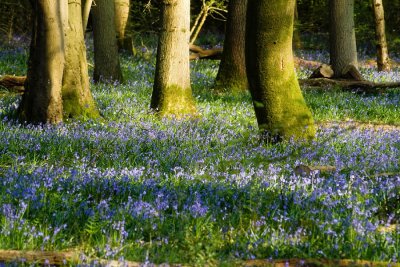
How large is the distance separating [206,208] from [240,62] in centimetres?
1095

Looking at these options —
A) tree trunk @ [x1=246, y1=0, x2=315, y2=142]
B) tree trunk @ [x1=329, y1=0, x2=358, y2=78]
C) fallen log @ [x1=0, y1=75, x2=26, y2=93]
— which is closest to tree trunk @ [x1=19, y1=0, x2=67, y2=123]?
tree trunk @ [x1=246, y1=0, x2=315, y2=142]

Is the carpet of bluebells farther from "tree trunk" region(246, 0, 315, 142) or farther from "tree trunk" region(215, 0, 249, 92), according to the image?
"tree trunk" region(215, 0, 249, 92)

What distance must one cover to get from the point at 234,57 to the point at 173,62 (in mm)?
4478

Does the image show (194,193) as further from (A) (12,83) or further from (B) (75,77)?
(A) (12,83)

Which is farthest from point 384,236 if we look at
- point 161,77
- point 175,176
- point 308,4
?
point 308,4

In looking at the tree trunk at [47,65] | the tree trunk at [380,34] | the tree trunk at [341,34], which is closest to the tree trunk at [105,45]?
the tree trunk at [341,34]

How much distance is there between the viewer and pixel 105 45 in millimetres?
16891

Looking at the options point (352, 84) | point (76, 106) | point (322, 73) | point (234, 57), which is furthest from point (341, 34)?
point (76, 106)

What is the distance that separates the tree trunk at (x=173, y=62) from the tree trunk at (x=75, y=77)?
121 centimetres

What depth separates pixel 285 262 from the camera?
4.43 m

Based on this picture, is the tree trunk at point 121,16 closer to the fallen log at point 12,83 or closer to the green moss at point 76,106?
the fallen log at point 12,83

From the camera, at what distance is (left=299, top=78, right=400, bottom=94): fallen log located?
51.9 feet

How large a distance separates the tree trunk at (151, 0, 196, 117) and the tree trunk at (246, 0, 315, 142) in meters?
2.41

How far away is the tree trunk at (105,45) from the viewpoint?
16.9 metres
